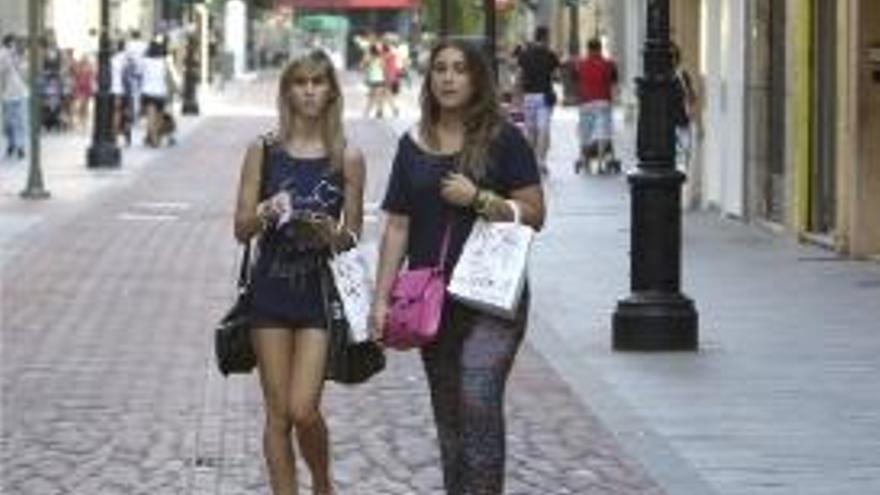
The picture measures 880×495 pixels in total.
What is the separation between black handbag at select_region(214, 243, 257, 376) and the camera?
843cm

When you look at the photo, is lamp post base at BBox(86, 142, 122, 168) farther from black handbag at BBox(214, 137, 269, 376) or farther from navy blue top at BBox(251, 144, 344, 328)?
navy blue top at BBox(251, 144, 344, 328)

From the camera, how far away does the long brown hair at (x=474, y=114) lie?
307 inches

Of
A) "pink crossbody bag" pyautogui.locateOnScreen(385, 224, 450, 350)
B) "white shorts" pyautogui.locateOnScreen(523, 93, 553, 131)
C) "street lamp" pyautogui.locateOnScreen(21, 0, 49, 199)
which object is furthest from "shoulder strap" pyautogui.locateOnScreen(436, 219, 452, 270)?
"white shorts" pyautogui.locateOnScreen(523, 93, 553, 131)

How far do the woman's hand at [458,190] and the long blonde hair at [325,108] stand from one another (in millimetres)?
761

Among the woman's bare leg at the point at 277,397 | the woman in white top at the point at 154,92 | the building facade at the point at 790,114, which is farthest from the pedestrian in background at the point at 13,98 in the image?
the woman's bare leg at the point at 277,397

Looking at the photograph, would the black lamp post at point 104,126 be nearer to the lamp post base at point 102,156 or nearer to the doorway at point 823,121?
the lamp post base at point 102,156

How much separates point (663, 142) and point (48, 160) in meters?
23.4

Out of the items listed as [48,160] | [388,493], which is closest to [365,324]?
[388,493]

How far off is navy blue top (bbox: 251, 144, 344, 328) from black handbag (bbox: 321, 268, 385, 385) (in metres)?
0.03

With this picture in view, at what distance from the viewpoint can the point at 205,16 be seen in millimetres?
75750

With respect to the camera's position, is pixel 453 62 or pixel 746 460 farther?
pixel 746 460

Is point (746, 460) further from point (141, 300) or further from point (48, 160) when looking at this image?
point (48, 160)

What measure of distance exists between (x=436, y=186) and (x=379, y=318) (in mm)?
491

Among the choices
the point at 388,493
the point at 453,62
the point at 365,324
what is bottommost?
the point at 388,493
